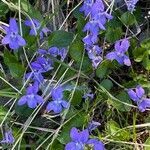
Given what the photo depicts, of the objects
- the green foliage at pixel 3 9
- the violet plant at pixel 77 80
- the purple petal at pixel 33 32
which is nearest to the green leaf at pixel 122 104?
the violet plant at pixel 77 80

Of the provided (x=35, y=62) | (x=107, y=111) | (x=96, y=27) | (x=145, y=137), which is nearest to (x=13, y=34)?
(x=35, y=62)

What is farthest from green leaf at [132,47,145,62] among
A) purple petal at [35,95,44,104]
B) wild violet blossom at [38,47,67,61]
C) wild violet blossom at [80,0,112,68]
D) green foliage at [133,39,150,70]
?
purple petal at [35,95,44,104]

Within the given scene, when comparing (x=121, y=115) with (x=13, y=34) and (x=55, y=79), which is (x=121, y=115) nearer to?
(x=55, y=79)

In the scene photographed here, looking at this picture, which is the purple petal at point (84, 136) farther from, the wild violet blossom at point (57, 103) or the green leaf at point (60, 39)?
the green leaf at point (60, 39)

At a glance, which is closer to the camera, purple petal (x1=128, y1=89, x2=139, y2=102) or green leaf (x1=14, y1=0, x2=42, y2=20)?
purple petal (x1=128, y1=89, x2=139, y2=102)

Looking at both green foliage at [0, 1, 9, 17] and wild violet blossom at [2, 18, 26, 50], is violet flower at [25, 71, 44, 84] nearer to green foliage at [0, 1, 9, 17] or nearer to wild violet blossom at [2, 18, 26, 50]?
wild violet blossom at [2, 18, 26, 50]

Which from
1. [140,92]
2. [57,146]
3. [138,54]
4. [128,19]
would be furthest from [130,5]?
[57,146]

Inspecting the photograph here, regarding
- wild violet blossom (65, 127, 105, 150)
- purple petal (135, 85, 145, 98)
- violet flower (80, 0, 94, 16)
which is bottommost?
wild violet blossom (65, 127, 105, 150)
